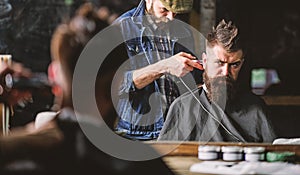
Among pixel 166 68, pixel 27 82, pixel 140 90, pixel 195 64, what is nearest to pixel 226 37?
→ pixel 195 64

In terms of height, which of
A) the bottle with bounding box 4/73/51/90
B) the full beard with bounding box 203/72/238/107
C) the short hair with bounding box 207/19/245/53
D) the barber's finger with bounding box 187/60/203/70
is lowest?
the full beard with bounding box 203/72/238/107

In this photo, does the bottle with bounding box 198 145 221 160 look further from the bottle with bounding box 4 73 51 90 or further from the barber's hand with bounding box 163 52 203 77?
the bottle with bounding box 4 73 51 90

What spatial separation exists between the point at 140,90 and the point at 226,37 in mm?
459

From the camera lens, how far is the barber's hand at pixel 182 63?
2.60m

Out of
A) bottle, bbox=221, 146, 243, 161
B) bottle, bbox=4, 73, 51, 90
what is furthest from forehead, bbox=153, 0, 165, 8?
bottle, bbox=221, 146, 243, 161

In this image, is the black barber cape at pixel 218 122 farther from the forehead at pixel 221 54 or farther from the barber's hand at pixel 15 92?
the barber's hand at pixel 15 92

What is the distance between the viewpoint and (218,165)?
2.52m

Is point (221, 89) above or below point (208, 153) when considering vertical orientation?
above

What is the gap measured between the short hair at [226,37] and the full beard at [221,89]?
0.15m

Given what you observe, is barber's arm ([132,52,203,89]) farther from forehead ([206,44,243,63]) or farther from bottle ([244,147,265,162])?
bottle ([244,147,265,162])

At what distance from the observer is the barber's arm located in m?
2.60

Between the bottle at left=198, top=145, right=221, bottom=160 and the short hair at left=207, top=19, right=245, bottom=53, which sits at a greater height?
the short hair at left=207, top=19, right=245, bottom=53

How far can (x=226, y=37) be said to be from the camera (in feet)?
8.52

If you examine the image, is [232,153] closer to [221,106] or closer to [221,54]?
[221,106]
